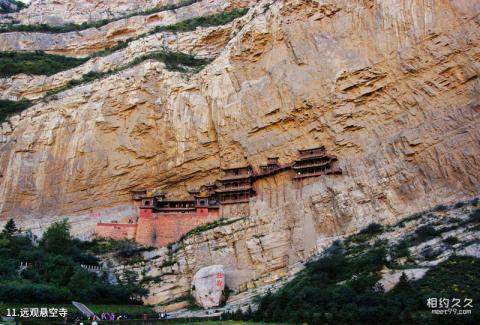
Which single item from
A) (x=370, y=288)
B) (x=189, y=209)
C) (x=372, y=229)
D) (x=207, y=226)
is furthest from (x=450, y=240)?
(x=189, y=209)

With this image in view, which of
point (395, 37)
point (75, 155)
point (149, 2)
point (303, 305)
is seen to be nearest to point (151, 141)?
point (75, 155)

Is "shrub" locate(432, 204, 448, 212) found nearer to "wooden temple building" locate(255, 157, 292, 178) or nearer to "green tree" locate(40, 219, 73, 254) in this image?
"wooden temple building" locate(255, 157, 292, 178)

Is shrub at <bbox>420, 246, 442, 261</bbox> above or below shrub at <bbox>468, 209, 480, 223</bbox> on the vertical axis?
below

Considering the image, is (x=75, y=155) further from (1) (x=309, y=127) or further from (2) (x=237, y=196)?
(1) (x=309, y=127)

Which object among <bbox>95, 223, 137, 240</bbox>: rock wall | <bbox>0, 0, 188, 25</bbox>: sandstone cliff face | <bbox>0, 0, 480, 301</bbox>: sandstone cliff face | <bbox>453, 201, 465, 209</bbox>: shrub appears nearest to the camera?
<bbox>453, 201, 465, 209</bbox>: shrub

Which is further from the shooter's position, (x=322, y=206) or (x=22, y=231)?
(x=22, y=231)

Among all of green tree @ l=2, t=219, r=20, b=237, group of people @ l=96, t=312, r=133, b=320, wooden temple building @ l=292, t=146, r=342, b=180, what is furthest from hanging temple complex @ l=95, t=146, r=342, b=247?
group of people @ l=96, t=312, r=133, b=320
